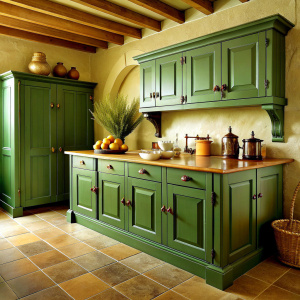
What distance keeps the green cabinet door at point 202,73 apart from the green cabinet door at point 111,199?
46.3 inches

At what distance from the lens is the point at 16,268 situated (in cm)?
264

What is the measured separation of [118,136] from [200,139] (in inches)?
48.0

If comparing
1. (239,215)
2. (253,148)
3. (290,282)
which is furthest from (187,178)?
(290,282)

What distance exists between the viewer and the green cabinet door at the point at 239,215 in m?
2.33

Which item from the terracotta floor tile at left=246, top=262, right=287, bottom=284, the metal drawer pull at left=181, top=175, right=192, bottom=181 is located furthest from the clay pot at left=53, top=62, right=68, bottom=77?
the terracotta floor tile at left=246, top=262, right=287, bottom=284

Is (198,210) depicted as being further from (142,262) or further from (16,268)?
(16,268)

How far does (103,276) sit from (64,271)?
354mm

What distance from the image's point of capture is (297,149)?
2865mm

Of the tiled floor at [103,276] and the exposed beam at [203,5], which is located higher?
the exposed beam at [203,5]

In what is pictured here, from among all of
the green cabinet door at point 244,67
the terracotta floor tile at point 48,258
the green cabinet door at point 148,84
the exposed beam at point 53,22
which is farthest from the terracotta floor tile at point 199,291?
the exposed beam at point 53,22

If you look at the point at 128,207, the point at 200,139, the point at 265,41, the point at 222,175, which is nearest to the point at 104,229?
the point at 128,207

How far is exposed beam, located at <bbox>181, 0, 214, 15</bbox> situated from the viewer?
3180 mm

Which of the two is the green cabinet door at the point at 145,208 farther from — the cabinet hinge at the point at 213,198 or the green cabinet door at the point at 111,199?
the cabinet hinge at the point at 213,198

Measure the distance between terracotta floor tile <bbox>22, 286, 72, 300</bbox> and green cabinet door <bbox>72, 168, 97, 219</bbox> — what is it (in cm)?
134
